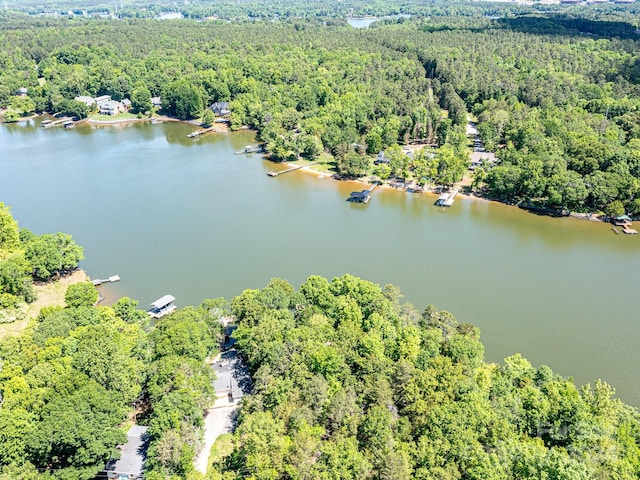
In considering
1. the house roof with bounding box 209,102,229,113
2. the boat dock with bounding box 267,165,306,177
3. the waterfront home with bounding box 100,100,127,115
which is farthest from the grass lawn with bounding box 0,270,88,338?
the waterfront home with bounding box 100,100,127,115

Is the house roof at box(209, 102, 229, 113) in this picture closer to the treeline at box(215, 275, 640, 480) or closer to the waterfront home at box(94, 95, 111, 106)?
the waterfront home at box(94, 95, 111, 106)

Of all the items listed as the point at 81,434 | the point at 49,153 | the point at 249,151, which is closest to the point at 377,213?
the point at 249,151

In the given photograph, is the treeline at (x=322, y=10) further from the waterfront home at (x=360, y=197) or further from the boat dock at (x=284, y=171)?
the waterfront home at (x=360, y=197)

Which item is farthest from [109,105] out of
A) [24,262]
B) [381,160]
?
[24,262]

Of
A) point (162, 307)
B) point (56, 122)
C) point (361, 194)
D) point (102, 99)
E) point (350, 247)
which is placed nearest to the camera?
point (162, 307)

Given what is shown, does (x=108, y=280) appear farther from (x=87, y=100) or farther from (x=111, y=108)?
(x=87, y=100)
